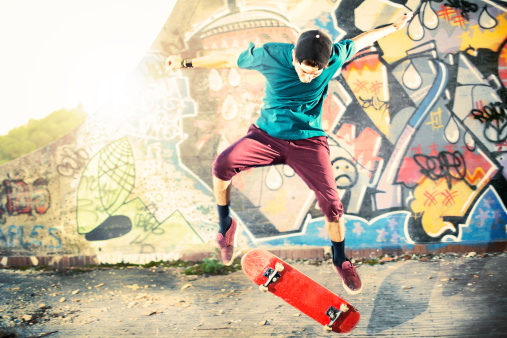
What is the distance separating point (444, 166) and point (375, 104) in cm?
160

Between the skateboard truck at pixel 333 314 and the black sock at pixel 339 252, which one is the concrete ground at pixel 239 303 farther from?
the black sock at pixel 339 252

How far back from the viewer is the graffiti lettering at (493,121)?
6410 millimetres

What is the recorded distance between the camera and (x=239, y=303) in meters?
5.06

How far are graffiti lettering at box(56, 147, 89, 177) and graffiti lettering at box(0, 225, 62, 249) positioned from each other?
1.14m

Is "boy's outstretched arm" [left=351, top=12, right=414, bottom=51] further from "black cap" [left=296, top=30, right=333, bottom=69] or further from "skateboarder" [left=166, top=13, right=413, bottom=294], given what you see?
"black cap" [left=296, top=30, right=333, bottom=69]

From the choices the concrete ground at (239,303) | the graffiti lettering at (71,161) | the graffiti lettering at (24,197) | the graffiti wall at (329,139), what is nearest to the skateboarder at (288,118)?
the concrete ground at (239,303)

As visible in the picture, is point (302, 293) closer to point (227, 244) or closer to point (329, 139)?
point (227, 244)

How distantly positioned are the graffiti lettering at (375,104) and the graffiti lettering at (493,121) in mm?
1468

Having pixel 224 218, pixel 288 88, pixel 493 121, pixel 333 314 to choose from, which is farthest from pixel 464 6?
pixel 224 218

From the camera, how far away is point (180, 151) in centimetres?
679

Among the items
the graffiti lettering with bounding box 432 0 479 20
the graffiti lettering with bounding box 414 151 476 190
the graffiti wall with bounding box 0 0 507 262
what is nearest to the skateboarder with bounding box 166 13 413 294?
the graffiti wall with bounding box 0 0 507 262

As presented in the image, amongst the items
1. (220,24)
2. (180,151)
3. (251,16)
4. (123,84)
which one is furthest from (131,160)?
(251,16)

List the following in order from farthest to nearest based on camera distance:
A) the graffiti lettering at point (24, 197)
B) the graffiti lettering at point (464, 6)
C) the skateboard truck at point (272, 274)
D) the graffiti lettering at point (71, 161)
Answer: the graffiti lettering at point (24, 197) < the graffiti lettering at point (71, 161) < the graffiti lettering at point (464, 6) < the skateboard truck at point (272, 274)

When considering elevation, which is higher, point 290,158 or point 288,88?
point 288,88
